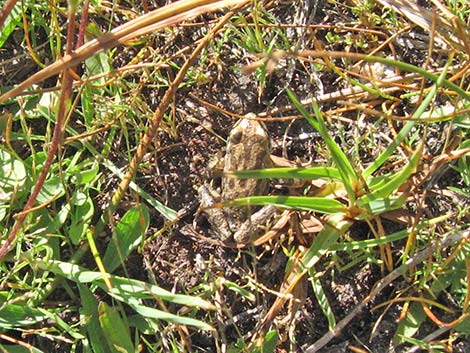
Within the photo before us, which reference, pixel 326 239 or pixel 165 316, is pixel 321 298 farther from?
pixel 165 316

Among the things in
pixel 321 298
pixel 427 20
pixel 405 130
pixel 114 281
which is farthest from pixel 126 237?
pixel 427 20

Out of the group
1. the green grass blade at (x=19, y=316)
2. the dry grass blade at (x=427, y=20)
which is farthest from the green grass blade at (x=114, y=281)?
the dry grass blade at (x=427, y=20)

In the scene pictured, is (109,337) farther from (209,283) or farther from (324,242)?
(324,242)

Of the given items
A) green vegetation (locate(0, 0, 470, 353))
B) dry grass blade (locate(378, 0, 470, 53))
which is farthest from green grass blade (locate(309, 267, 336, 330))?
dry grass blade (locate(378, 0, 470, 53))

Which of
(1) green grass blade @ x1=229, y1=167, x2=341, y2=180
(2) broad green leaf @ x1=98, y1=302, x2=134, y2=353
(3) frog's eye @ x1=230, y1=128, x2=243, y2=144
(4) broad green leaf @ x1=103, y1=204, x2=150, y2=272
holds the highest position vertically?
(1) green grass blade @ x1=229, y1=167, x2=341, y2=180

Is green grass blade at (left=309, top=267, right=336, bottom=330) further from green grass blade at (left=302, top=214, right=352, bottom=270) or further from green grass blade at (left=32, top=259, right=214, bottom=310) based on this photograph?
green grass blade at (left=32, top=259, right=214, bottom=310)

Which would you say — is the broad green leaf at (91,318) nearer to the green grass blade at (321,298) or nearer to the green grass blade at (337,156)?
the green grass blade at (321,298)

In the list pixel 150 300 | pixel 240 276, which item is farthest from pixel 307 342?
pixel 150 300
